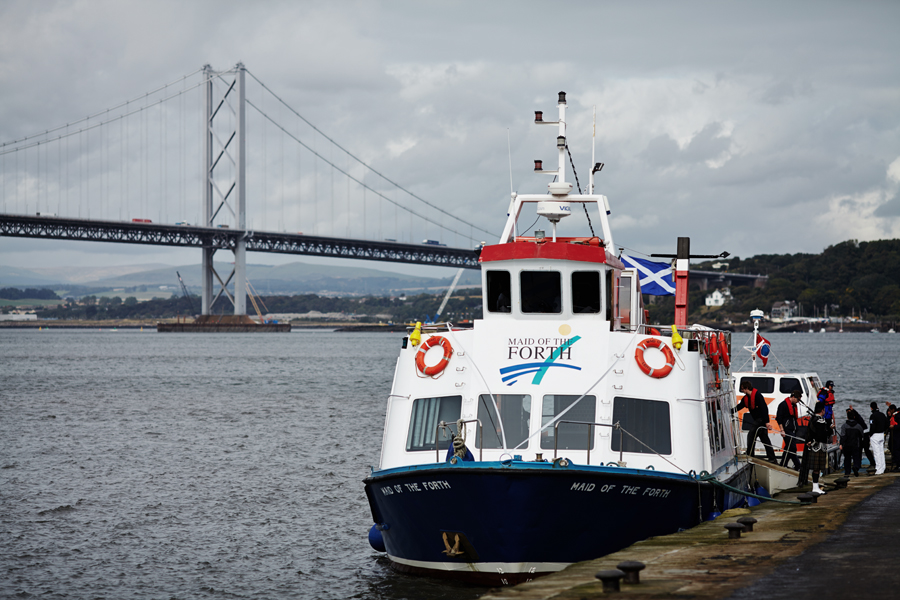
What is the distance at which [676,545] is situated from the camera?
11.8 meters

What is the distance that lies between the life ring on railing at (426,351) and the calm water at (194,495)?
114 inches

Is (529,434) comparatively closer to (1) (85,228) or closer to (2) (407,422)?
(2) (407,422)

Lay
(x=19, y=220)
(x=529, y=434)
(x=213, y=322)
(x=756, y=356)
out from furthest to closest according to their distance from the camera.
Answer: (x=213, y=322) < (x=19, y=220) < (x=756, y=356) < (x=529, y=434)

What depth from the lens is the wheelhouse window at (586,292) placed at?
1382 centimetres

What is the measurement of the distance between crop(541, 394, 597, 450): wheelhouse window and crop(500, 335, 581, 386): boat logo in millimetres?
367

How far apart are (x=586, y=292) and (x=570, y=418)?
6.12ft

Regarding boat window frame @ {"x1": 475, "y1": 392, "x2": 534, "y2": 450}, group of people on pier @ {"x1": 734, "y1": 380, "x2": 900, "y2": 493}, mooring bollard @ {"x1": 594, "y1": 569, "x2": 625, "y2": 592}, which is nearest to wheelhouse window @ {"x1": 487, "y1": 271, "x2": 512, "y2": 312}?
boat window frame @ {"x1": 475, "y1": 392, "x2": 534, "y2": 450}

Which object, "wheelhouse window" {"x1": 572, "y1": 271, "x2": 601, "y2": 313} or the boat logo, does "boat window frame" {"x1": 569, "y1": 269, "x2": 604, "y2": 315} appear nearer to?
"wheelhouse window" {"x1": 572, "y1": 271, "x2": 601, "y2": 313}

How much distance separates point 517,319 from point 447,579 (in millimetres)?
3619

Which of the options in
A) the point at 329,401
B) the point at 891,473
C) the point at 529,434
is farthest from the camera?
the point at 329,401

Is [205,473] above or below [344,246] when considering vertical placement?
below

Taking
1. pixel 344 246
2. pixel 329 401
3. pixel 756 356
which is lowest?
pixel 329 401

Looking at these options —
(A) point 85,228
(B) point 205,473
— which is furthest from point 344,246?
(B) point 205,473

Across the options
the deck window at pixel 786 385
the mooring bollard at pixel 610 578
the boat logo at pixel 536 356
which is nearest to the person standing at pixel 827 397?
the deck window at pixel 786 385
